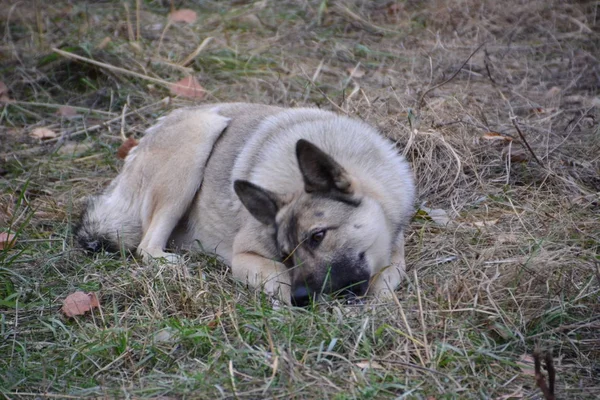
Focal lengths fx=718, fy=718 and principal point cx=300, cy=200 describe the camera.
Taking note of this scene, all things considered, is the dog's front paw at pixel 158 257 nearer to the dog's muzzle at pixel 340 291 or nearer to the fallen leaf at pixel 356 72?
the dog's muzzle at pixel 340 291

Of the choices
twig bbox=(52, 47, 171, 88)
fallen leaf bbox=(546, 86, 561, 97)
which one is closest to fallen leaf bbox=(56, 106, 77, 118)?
twig bbox=(52, 47, 171, 88)

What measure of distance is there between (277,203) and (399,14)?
5269mm

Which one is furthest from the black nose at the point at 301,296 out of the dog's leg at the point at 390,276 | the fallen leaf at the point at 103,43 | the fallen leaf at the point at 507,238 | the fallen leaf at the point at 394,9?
the fallen leaf at the point at 394,9

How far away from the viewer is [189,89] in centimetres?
723

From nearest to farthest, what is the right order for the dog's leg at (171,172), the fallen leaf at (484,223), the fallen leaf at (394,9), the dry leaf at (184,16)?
the fallen leaf at (484,223) < the dog's leg at (171,172) < the dry leaf at (184,16) < the fallen leaf at (394,9)

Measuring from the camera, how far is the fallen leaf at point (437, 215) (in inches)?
200

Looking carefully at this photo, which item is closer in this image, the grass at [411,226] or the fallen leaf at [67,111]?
the grass at [411,226]

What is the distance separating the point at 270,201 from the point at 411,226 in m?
1.21

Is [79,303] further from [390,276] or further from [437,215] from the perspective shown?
[437,215]

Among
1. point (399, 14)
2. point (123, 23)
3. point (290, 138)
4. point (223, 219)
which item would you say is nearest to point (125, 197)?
point (223, 219)

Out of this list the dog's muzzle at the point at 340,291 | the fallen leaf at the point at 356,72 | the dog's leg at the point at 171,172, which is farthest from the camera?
the fallen leaf at the point at 356,72

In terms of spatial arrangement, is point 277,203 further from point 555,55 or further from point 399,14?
point 399,14

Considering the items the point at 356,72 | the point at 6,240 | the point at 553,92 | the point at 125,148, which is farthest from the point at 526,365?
the point at 356,72

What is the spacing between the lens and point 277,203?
4.43 m
